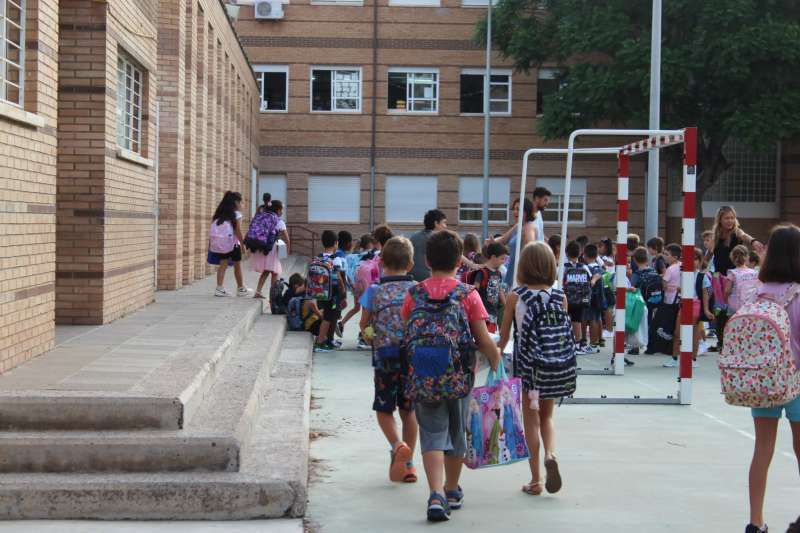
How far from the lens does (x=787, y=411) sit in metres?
6.04

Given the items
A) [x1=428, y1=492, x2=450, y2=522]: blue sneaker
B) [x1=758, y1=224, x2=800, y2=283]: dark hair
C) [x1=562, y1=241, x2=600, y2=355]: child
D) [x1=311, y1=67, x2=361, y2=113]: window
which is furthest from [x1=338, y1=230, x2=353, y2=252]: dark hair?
[x1=311, y1=67, x2=361, y2=113]: window

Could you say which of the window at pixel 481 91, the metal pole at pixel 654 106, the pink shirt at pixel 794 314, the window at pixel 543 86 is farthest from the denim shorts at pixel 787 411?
the window at pixel 543 86

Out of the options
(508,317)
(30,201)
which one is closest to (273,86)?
(30,201)

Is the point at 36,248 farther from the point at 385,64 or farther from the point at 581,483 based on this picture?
the point at 385,64

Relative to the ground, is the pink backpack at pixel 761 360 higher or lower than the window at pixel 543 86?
lower

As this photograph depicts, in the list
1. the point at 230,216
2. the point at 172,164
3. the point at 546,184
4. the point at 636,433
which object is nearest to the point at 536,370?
the point at 636,433

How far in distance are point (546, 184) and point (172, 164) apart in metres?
24.4

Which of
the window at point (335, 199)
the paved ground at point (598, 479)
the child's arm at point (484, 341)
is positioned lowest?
the paved ground at point (598, 479)

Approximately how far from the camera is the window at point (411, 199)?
4159 cm

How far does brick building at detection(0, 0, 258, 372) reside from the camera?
8766 millimetres

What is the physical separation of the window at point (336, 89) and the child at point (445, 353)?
117 feet

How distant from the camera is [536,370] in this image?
7277mm

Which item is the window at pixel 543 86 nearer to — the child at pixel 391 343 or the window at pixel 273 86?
the window at pixel 273 86

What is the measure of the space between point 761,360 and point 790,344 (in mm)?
273
